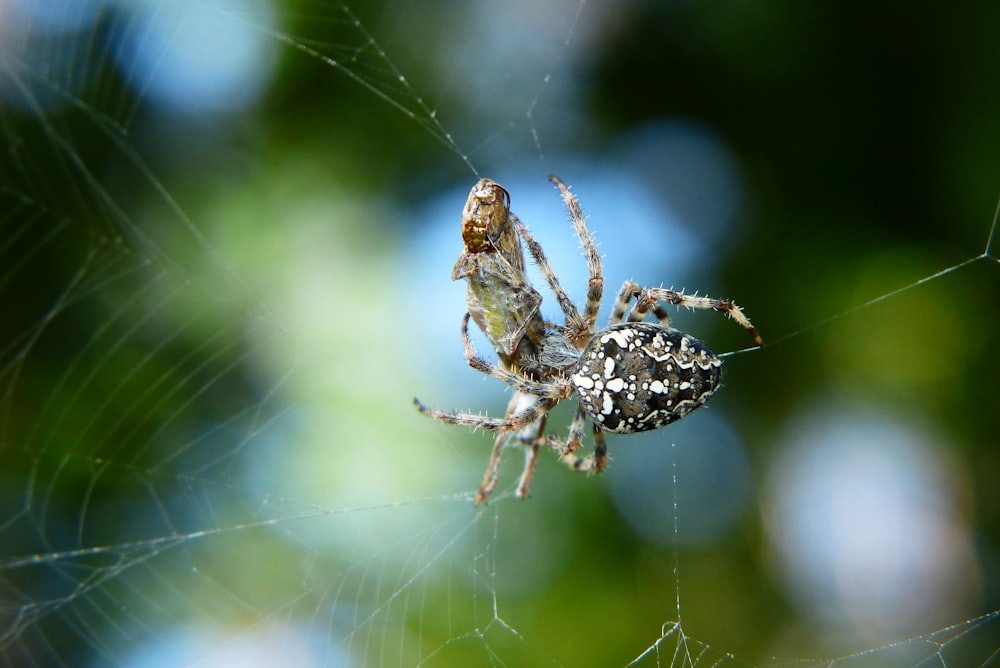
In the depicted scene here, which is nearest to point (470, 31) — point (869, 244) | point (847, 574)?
point (869, 244)

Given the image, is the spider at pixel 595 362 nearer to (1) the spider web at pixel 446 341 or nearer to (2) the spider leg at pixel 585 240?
(2) the spider leg at pixel 585 240

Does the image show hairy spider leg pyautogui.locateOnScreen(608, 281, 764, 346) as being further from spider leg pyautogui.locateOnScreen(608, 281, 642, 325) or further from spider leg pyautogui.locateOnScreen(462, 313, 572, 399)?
spider leg pyautogui.locateOnScreen(462, 313, 572, 399)

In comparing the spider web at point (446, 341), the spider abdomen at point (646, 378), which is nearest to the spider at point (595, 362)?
the spider abdomen at point (646, 378)

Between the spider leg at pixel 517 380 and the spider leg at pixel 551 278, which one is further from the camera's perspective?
the spider leg at pixel 517 380

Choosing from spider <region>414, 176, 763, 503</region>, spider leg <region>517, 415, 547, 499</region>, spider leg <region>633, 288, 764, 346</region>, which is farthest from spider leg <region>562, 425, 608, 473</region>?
spider leg <region>633, 288, 764, 346</region>

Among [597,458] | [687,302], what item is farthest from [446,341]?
→ [687,302]

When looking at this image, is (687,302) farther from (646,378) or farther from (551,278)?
(551,278)

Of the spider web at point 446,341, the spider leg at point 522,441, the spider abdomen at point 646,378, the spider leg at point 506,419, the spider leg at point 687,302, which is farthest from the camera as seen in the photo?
the spider web at point 446,341
